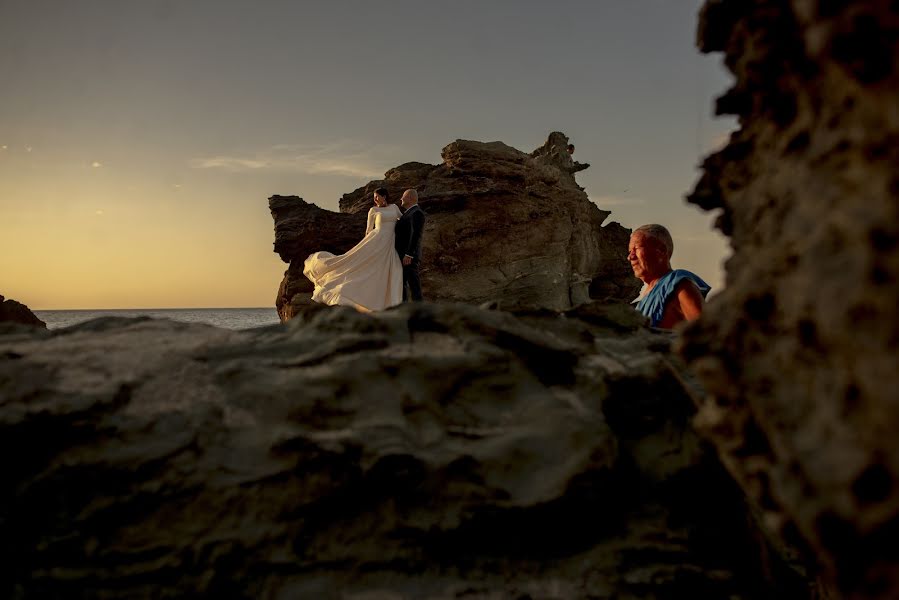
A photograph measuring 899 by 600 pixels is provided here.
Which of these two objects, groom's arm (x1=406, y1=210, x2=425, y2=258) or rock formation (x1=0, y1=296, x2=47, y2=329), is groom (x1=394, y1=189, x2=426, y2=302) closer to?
groom's arm (x1=406, y1=210, x2=425, y2=258)

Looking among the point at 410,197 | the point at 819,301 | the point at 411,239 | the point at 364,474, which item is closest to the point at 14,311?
the point at 411,239

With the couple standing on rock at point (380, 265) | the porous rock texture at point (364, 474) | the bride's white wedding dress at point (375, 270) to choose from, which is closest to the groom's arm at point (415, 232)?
the couple standing on rock at point (380, 265)

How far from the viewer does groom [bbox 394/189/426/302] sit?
964 cm

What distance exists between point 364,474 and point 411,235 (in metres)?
7.93

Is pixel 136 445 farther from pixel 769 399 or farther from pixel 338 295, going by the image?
pixel 338 295

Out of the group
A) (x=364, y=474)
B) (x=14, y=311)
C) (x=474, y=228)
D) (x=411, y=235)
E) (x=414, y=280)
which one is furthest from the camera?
(x=474, y=228)

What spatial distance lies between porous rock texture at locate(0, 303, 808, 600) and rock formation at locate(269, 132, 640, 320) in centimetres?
1518

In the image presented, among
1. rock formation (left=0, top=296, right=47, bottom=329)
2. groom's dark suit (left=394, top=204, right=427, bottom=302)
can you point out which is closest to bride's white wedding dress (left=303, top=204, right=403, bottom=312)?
groom's dark suit (left=394, top=204, right=427, bottom=302)

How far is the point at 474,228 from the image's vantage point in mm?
18062

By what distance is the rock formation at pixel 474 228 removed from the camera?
707 inches

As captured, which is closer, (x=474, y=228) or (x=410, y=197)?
(x=410, y=197)

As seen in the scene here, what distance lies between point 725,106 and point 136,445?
7.22 feet

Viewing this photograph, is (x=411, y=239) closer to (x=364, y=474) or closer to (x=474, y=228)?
(x=364, y=474)

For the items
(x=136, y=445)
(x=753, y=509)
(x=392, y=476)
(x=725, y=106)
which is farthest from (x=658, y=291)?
(x=136, y=445)
